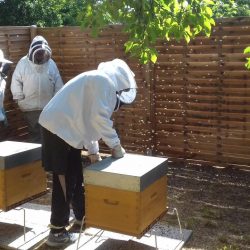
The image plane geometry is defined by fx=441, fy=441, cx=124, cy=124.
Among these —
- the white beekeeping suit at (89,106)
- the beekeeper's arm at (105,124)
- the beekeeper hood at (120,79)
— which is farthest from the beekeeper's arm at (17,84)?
the beekeeper's arm at (105,124)

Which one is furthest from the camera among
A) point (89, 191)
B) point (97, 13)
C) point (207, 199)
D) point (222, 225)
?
point (207, 199)

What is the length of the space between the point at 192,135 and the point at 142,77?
1.09 metres

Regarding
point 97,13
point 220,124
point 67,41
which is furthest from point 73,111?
point 67,41

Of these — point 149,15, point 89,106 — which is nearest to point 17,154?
point 89,106

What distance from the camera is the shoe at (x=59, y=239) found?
12.5ft

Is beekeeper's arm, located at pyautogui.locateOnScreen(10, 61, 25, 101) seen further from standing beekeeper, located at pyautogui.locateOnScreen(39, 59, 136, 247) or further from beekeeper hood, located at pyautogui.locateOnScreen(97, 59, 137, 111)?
beekeeper hood, located at pyautogui.locateOnScreen(97, 59, 137, 111)

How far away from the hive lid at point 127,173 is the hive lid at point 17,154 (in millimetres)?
794

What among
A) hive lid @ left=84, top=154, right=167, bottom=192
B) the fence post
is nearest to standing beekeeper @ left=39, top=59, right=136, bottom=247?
hive lid @ left=84, top=154, right=167, bottom=192

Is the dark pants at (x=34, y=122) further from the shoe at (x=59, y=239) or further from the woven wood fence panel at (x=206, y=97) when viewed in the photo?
the shoe at (x=59, y=239)

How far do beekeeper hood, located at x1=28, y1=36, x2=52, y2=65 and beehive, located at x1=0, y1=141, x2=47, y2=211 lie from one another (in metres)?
2.02

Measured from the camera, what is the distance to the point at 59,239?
3814mm

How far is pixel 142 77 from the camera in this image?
20.5 feet

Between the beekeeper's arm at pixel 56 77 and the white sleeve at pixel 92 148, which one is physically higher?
the beekeeper's arm at pixel 56 77

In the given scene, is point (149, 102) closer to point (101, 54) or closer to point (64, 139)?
point (101, 54)
